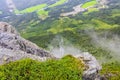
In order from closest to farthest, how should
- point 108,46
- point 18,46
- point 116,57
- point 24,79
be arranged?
1. point 24,79
2. point 18,46
3. point 116,57
4. point 108,46

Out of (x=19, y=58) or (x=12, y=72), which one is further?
(x=19, y=58)

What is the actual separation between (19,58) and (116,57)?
107440 millimetres

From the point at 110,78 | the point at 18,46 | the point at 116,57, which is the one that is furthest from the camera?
the point at 116,57

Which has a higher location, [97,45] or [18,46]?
[18,46]

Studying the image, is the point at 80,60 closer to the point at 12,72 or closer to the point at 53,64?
the point at 53,64

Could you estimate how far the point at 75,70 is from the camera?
50312 millimetres

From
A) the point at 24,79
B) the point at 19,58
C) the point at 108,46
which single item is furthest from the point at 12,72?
the point at 108,46

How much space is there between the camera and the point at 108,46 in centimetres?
18575

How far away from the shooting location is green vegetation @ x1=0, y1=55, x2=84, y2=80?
48.7m

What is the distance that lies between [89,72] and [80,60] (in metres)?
5.68

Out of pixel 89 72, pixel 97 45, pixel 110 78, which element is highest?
pixel 89 72

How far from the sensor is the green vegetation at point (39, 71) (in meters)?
48.7

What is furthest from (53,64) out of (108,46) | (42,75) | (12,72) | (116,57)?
(108,46)

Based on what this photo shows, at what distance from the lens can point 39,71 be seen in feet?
165
